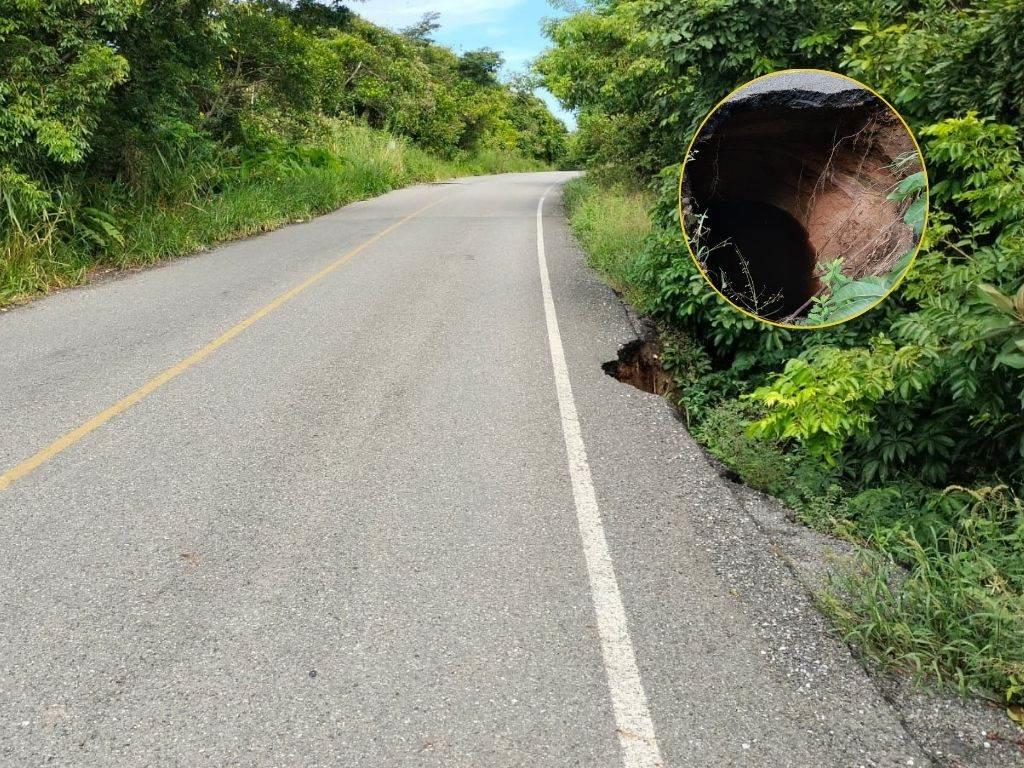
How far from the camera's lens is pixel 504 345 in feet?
26.6

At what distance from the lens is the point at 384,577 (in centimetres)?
389

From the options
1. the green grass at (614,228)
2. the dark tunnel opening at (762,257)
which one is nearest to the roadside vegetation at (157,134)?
the green grass at (614,228)

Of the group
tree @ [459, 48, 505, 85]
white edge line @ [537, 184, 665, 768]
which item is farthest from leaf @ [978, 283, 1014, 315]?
tree @ [459, 48, 505, 85]

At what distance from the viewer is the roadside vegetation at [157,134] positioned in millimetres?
10156

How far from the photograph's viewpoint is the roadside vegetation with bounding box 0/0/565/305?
10.2m

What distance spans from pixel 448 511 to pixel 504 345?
3.71m

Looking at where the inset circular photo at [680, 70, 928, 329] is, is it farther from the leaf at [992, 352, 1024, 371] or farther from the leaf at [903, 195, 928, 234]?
the leaf at [992, 352, 1024, 371]

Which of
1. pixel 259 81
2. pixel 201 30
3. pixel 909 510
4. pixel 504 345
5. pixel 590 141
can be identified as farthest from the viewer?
pixel 590 141

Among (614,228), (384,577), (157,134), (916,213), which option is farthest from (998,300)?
(157,134)

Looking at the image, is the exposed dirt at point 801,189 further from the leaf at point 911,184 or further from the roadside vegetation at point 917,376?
the roadside vegetation at point 917,376

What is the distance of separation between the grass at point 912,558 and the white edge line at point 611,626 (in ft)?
3.07

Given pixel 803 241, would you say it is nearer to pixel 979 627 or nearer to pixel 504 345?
pixel 979 627

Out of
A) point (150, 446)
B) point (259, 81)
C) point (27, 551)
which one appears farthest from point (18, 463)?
point (259, 81)

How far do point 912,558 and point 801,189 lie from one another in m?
2.05
